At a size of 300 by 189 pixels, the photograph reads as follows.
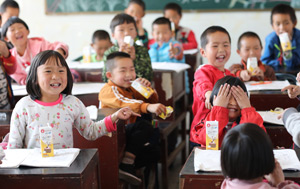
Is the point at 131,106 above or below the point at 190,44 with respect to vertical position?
below

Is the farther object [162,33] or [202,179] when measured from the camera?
[162,33]

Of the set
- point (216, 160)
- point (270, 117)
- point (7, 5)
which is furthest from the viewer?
point (7, 5)

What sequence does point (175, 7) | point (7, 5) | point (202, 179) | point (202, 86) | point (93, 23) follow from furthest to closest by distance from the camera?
point (93, 23)
point (175, 7)
point (7, 5)
point (202, 86)
point (202, 179)

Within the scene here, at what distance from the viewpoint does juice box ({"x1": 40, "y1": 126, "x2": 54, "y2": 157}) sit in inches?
75.9

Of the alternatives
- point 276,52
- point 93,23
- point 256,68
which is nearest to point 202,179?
point 256,68

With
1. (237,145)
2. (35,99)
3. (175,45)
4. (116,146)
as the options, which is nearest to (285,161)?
(237,145)

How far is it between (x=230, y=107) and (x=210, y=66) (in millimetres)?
562

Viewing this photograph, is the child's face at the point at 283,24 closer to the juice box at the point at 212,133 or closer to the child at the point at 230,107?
the child at the point at 230,107

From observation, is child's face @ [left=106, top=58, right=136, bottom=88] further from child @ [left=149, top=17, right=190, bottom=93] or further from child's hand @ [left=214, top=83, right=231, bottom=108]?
child @ [left=149, top=17, right=190, bottom=93]

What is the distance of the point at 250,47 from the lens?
359cm

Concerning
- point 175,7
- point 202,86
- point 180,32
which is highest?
point 175,7

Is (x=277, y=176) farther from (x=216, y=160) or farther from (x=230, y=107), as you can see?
(x=230, y=107)

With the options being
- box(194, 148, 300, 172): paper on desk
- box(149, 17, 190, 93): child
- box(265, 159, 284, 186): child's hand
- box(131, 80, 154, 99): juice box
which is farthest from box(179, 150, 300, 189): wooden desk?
box(149, 17, 190, 93): child

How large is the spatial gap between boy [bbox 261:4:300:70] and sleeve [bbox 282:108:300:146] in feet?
6.54
